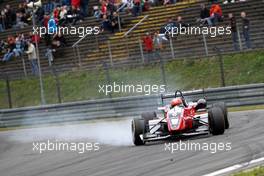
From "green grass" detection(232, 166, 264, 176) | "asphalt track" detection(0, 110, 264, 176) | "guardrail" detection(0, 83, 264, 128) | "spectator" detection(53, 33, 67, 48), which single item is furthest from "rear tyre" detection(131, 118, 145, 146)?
"spectator" detection(53, 33, 67, 48)

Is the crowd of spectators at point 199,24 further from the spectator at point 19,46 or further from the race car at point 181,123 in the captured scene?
the race car at point 181,123

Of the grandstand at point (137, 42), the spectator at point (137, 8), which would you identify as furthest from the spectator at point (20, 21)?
the spectator at point (137, 8)

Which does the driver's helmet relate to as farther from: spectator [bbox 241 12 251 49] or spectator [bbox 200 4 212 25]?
spectator [bbox 200 4 212 25]

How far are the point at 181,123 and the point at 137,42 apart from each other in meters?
16.3

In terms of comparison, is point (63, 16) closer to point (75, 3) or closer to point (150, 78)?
point (75, 3)

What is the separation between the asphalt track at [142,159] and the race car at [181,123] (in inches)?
7.9

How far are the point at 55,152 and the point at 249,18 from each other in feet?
46.6

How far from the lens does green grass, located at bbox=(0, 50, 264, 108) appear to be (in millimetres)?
27328

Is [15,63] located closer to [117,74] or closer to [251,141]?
[117,74]

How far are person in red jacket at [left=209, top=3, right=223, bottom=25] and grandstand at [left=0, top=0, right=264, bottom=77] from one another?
295 millimetres

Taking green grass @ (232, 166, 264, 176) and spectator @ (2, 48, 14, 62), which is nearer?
green grass @ (232, 166, 264, 176)

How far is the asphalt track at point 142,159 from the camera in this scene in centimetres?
1255

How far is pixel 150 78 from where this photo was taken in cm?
2941

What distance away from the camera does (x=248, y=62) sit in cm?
2742
